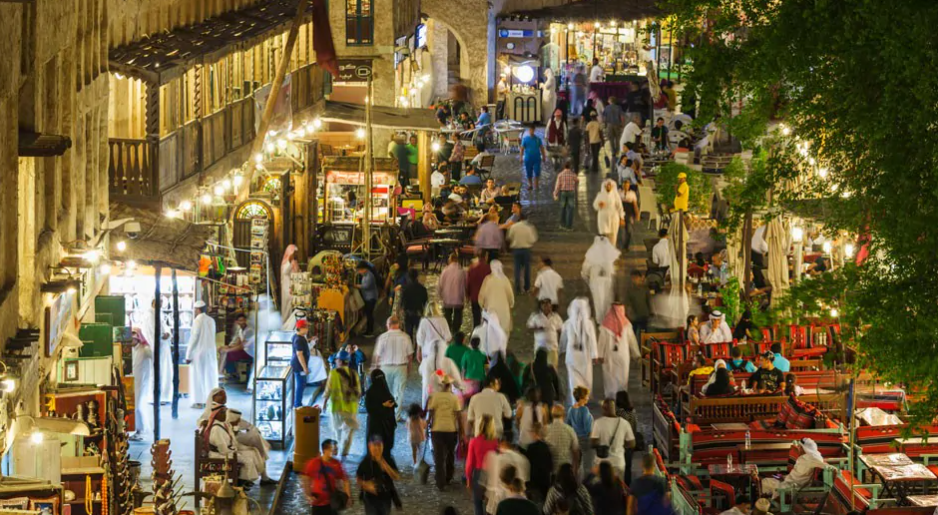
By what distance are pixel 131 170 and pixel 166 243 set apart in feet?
6.47

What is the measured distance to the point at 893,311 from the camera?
15055mm

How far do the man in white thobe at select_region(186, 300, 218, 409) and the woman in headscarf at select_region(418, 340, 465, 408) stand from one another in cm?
292

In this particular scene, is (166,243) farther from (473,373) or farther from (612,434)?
(612,434)

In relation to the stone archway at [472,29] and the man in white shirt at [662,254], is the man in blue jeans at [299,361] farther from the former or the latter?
the stone archway at [472,29]

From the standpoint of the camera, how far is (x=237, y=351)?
77.0 feet

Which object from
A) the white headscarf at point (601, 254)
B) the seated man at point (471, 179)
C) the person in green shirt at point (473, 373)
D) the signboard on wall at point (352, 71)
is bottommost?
the person in green shirt at point (473, 373)

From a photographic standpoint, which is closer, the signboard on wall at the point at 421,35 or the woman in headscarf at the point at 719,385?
the woman in headscarf at the point at 719,385

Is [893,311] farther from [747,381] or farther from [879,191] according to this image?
[747,381]

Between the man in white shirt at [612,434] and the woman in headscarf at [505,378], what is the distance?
2.19 meters

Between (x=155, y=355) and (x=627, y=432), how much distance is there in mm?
5546

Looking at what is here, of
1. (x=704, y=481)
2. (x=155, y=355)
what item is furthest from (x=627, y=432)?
(x=155, y=355)

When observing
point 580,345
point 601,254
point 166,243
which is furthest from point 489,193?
point 166,243

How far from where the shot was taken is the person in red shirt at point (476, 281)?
→ 78.4 ft

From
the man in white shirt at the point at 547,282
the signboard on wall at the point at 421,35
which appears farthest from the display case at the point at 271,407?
the signboard on wall at the point at 421,35
